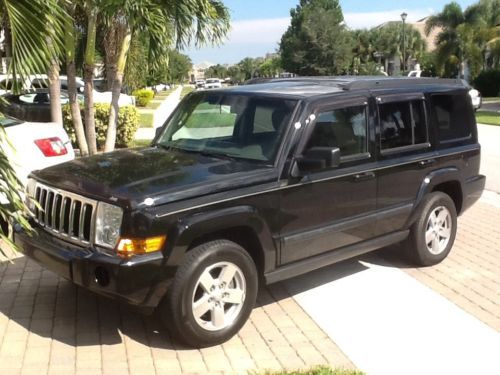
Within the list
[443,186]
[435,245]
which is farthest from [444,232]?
[443,186]

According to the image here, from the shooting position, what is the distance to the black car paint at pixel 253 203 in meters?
3.81

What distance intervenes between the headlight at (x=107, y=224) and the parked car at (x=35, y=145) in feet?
9.88

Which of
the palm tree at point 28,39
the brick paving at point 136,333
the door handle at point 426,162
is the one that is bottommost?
the brick paving at point 136,333

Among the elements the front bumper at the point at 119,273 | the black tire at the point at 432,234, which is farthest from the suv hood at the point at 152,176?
the black tire at the point at 432,234

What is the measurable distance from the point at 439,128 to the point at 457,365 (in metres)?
2.50

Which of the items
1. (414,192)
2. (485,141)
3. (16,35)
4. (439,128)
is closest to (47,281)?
(16,35)

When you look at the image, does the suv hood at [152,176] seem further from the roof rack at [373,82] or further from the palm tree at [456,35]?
the palm tree at [456,35]

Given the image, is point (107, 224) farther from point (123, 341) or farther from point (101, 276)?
point (123, 341)

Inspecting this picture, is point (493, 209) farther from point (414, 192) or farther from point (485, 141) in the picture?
point (485, 141)

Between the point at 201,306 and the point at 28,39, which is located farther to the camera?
the point at 201,306

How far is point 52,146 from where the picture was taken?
6840 millimetres

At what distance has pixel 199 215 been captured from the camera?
3928 mm

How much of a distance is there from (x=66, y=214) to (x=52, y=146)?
9.44 ft

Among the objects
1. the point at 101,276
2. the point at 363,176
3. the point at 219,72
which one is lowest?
the point at 101,276
